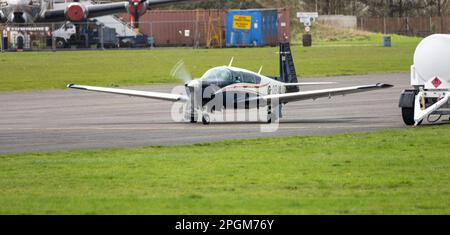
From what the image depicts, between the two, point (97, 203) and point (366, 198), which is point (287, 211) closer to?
point (366, 198)

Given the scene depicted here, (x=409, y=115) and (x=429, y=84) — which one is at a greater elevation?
(x=429, y=84)

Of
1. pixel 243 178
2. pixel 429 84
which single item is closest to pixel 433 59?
pixel 429 84

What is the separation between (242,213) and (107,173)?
4920mm

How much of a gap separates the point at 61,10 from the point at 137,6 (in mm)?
6076

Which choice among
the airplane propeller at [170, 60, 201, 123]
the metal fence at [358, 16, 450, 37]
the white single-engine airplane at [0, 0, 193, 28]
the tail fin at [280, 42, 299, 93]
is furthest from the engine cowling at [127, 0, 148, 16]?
the airplane propeller at [170, 60, 201, 123]

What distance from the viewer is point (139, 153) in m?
21.3

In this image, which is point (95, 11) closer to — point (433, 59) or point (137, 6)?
point (137, 6)

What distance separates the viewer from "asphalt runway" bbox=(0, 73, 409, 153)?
24297mm

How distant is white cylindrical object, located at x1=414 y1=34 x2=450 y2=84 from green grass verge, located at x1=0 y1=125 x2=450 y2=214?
366cm

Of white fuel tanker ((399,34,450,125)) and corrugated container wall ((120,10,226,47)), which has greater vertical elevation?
corrugated container wall ((120,10,226,47))

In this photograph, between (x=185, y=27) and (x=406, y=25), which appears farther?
(x=406, y=25)

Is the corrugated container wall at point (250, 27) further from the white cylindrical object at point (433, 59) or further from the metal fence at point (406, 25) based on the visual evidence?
the white cylindrical object at point (433, 59)

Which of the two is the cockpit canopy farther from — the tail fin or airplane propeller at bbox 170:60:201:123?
the tail fin

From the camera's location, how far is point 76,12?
85.3m
